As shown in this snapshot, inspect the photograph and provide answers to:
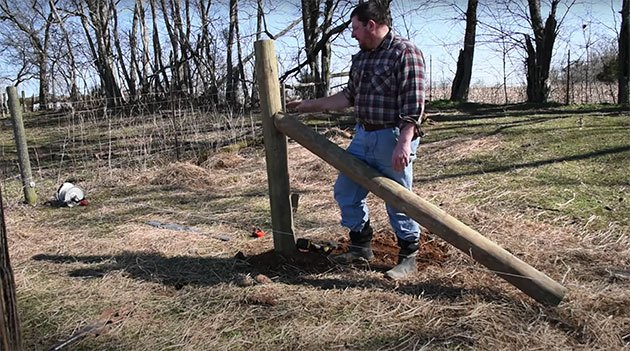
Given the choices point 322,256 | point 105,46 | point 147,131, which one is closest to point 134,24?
point 105,46

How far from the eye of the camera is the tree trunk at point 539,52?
1295 cm

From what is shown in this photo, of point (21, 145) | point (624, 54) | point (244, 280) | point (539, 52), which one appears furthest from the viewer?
point (539, 52)

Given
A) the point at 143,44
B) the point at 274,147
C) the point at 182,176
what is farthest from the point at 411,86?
the point at 143,44

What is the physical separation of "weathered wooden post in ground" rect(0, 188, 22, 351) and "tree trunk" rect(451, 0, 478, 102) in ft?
48.0

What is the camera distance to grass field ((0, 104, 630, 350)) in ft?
8.80

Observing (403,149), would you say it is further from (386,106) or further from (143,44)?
(143,44)

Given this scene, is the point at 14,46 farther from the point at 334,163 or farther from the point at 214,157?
the point at 334,163

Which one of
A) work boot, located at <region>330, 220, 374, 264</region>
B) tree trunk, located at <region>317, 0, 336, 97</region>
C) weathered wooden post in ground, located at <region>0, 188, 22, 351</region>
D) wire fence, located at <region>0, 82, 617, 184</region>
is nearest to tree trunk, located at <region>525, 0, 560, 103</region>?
tree trunk, located at <region>317, 0, 336, 97</region>

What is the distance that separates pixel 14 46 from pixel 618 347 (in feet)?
105

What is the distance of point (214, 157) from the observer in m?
7.85

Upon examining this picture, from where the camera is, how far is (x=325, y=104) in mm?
3502

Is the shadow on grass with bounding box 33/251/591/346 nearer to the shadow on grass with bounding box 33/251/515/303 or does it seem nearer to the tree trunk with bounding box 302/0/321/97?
the shadow on grass with bounding box 33/251/515/303

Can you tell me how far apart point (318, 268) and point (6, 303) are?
209cm

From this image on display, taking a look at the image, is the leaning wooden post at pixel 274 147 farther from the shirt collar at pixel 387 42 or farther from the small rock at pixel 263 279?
the shirt collar at pixel 387 42
